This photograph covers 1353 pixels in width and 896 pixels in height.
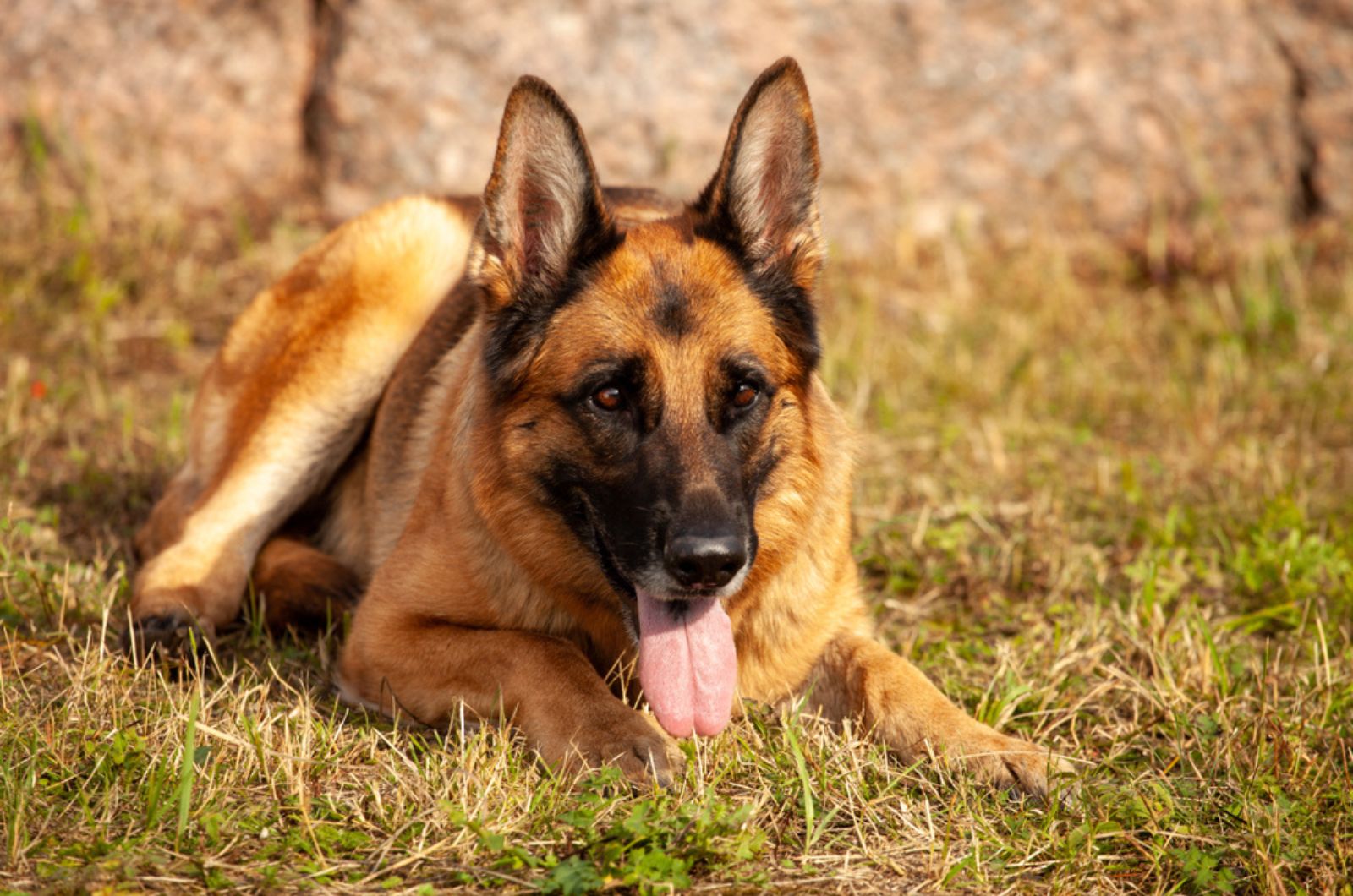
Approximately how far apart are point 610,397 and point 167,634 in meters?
1.64

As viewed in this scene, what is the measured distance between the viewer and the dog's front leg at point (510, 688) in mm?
3217

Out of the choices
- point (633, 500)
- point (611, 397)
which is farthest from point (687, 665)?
point (611, 397)

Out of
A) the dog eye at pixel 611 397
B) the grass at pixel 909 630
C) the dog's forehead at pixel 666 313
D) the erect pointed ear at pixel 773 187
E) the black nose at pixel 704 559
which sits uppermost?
the erect pointed ear at pixel 773 187

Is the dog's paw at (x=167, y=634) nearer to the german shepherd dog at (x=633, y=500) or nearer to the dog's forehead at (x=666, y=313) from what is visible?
the german shepherd dog at (x=633, y=500)

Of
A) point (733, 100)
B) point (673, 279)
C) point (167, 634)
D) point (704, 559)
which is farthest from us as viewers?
point (733, 100)

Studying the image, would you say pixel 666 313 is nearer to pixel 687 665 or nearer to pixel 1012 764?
pixel 687 665

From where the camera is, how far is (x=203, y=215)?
754 cm

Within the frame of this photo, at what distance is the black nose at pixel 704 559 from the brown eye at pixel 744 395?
0.47 m

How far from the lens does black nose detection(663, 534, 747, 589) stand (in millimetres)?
3143

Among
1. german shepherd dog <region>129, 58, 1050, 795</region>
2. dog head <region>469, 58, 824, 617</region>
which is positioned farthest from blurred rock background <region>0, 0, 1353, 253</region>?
dog head <region>469, 58, 824, 617</region>

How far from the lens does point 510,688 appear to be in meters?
3.44

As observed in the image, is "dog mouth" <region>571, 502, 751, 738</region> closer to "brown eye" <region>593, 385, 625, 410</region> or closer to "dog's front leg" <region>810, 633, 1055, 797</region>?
"brown eye" <region>593, 385, 625, 410</region>

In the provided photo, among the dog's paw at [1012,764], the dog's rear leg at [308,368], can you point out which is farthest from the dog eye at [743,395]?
the dog's rear leg at [308,368]

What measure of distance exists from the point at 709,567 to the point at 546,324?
88 centimetres
